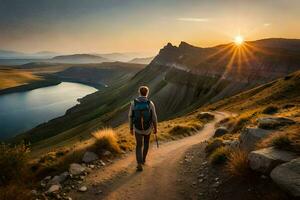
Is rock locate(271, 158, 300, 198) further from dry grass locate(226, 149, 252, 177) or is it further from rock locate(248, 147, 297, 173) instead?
dry grass locate(226, 149, 252, 177)

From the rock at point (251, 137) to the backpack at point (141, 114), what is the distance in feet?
12.0

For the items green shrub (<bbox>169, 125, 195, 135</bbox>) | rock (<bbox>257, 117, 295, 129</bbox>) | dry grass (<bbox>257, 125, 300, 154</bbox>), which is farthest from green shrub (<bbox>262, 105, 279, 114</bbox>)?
dry grass (<bbox>257, 125, 300, 154</bbox>)

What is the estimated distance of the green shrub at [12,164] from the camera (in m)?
10.0

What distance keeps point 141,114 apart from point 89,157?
3443 mm

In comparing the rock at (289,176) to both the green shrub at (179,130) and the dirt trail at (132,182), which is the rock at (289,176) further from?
the green shrub at (179,130)

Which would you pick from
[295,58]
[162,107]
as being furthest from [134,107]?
[295,58]

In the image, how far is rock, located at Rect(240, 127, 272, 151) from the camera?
31.2 ft

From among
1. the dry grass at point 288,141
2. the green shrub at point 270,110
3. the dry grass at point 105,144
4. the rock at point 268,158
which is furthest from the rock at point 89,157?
the green shrub at point 270,110

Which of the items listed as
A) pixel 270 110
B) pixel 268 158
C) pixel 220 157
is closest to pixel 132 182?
pixel 220 157

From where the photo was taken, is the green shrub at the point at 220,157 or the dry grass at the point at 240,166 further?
the green shrub at the point at 220,157

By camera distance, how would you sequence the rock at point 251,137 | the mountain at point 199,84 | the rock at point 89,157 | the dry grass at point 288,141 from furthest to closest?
1. the mountain at point 199,84
2. the rock at point 89,157
3. the rock at point 251,137
4. the dry grass at point 288,141

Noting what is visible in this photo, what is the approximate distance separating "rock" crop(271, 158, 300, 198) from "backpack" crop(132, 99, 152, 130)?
16.8 ft

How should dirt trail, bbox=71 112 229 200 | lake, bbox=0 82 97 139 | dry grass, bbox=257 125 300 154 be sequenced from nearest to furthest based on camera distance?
dry grass, bbox=257 125 300 154
dirt trail, bbox=71 112 229 200
lake, bbox=0 82 97 139

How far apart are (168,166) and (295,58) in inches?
3895
